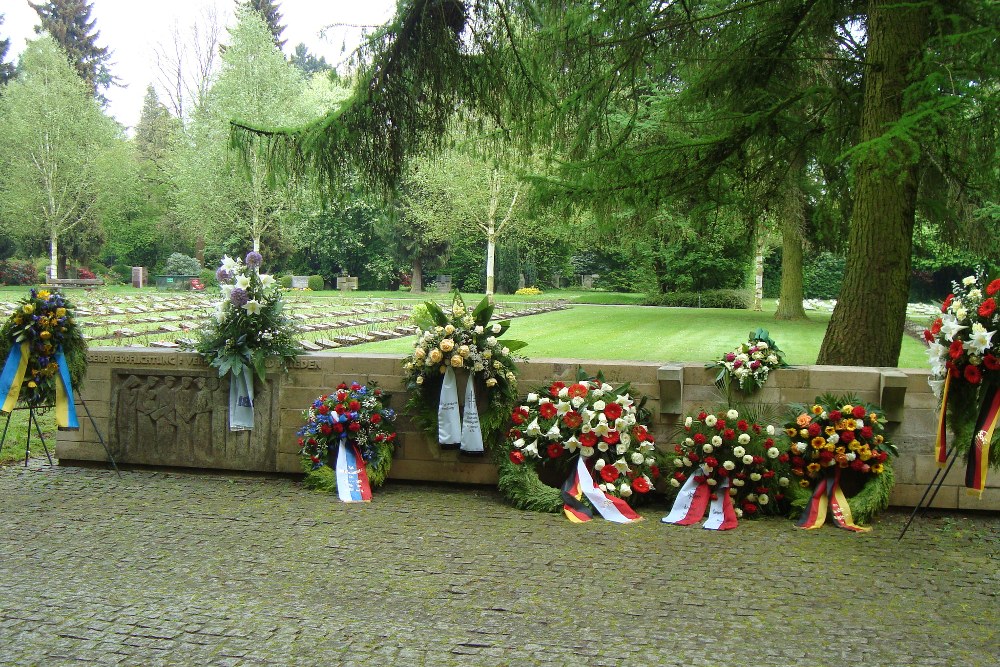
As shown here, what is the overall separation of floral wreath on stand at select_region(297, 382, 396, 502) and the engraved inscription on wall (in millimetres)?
567

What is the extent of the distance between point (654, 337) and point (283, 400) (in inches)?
366

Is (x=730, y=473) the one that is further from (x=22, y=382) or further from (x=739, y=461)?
(x=22, y=382)

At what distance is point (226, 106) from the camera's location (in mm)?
31766

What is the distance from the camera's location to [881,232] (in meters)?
8.02

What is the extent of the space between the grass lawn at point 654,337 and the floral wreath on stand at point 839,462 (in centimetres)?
421

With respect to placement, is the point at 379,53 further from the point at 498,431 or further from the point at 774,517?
the point at 774,517

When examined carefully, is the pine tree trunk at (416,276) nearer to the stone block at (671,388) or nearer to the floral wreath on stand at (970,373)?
the stone block at (671,388)

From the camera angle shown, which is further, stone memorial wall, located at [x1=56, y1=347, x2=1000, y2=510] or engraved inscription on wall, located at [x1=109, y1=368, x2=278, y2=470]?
engraved inscription on wall, located at [x1=109, y1=368, x2=278, y2=470]

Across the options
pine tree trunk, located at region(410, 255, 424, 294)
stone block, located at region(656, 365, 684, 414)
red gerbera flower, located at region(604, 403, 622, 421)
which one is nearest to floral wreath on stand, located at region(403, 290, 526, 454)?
red gerbera flower, located at region(604, 403, 622, 421)

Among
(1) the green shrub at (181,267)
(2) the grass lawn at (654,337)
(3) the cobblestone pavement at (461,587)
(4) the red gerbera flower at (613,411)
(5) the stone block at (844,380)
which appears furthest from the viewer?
(1) the green shrub at (181,267)

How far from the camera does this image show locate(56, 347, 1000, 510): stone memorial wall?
6168 mm

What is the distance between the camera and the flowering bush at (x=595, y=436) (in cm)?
595

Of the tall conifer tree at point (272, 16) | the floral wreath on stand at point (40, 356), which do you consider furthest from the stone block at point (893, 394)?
the tall conifer tree at point (272, 16)

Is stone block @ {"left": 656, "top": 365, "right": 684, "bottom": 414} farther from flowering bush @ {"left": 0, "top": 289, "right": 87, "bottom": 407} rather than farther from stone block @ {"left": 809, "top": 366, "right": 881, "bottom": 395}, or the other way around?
flowering bush @ {"left": 0, "top": 289, "right": 87, "bottom": 407}
